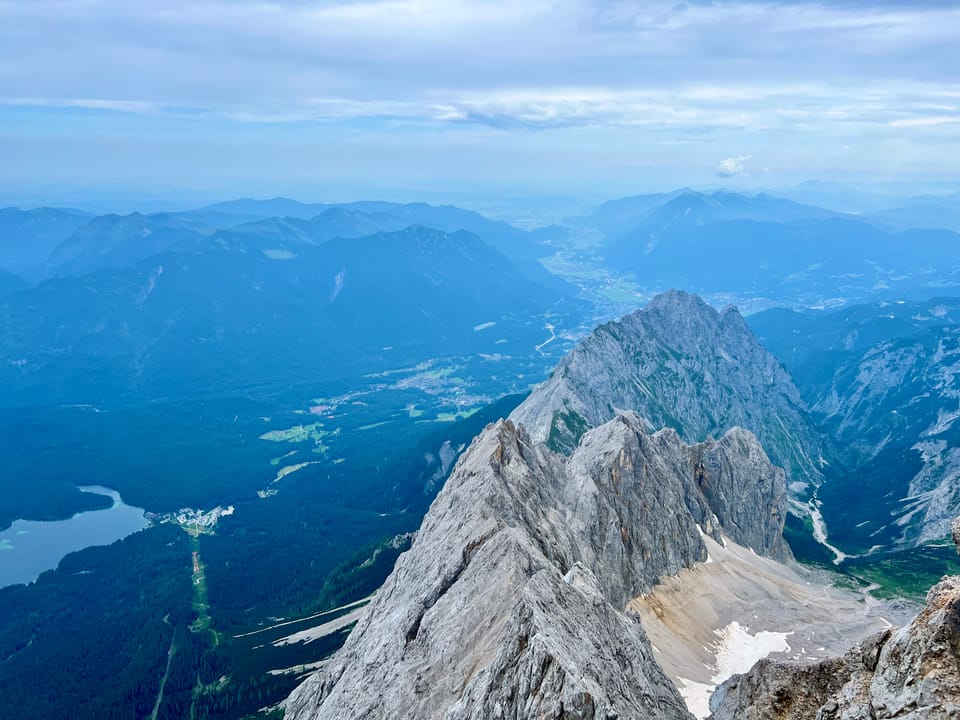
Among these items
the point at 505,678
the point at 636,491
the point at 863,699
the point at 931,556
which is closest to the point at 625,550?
the point at 636,491

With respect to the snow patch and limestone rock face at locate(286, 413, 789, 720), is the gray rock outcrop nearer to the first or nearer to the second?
limestone rock face at locate(286, 413, 789, 720)

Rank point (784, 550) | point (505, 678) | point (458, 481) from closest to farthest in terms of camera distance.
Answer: point (505, 678) → point (458, 481) → point (784, 550)

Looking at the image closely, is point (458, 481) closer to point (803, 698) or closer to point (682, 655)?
point (682, 655)

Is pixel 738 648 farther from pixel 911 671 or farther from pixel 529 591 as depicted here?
pixel 911 671

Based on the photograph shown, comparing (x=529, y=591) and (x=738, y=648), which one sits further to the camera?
(x=738, y=648)

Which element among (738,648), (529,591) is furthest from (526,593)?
(738,648)

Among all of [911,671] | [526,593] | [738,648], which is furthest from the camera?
[738,648]

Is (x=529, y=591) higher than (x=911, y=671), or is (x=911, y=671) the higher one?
Answer: (x=911, y=671)

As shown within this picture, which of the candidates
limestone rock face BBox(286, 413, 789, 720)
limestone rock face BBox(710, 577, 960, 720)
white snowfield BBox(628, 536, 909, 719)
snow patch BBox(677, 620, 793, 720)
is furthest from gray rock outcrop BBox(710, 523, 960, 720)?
snow patch BBox(677, 620, 793, 720)

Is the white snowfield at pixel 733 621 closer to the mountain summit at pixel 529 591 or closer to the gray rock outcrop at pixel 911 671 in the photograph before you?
the mountain summit at pixel 529 591
